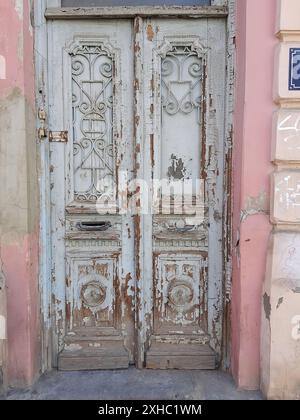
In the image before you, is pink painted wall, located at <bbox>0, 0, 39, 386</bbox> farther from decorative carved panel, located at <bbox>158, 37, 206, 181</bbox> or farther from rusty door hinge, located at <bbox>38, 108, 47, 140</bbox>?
decorative carved panel, located at <bbox>158, 37, 206, 181</bbox>

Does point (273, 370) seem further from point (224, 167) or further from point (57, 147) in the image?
point (57, 147)

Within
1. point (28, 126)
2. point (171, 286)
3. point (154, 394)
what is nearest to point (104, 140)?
point (28, 126)

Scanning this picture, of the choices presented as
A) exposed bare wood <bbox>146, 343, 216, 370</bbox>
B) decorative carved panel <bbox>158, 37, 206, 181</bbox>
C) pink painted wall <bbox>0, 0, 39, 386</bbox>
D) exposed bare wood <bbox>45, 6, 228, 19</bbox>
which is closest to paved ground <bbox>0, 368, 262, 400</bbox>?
exposed bare wood <bbox>146, 343, 216, 370</bbox>

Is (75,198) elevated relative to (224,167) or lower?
lower

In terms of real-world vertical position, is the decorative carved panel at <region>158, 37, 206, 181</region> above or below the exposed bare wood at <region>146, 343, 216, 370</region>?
above

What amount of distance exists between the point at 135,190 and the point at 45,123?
804mm

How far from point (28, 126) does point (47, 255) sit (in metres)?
0.93

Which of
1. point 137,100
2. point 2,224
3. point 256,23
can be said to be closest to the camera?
point 256,23

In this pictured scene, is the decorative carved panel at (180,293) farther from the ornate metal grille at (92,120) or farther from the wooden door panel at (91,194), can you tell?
the ornate metal grille at (92,120)

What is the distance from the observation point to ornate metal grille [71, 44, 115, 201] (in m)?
2.52

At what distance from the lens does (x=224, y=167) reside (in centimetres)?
253

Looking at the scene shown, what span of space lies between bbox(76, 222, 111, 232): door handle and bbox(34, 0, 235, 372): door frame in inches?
9.0

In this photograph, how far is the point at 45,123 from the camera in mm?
2500

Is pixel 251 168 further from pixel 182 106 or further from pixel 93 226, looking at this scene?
pixel 93 226
